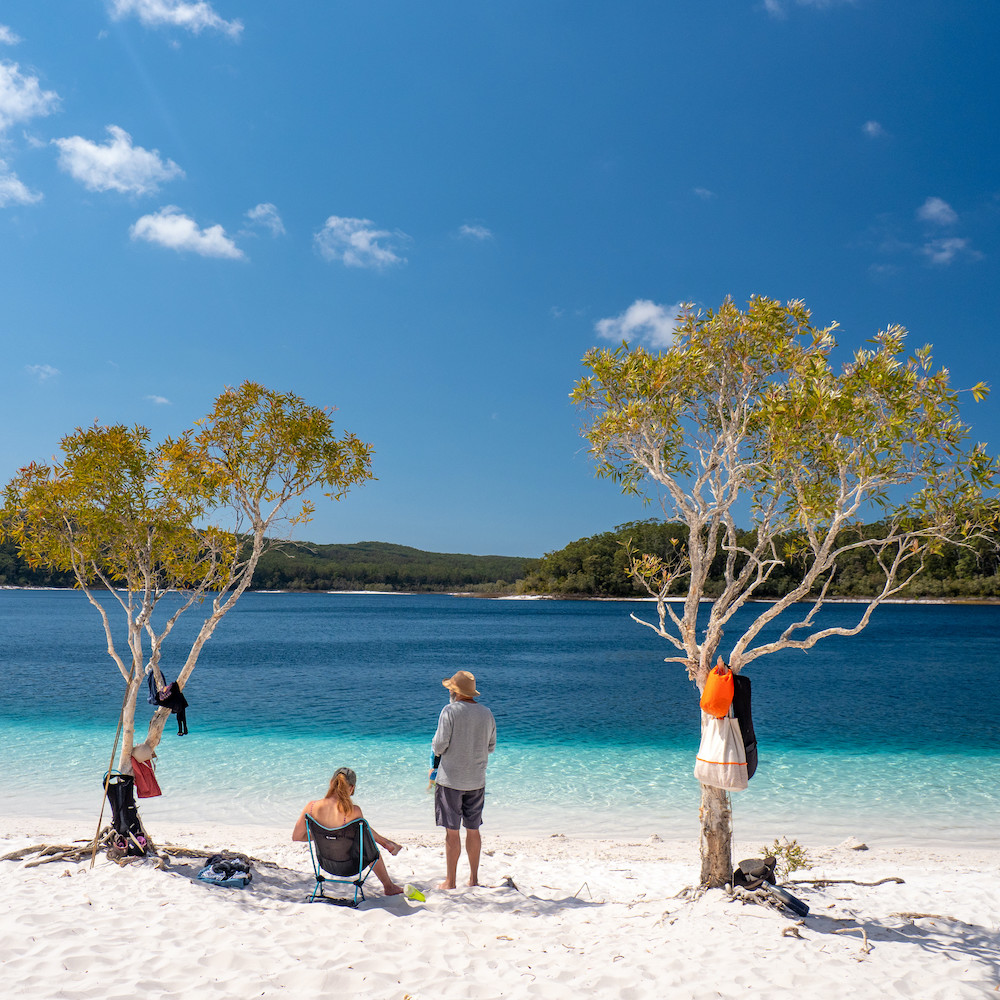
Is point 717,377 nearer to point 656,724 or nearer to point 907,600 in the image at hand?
point 656,724

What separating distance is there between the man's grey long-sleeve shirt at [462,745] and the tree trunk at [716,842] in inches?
75.3

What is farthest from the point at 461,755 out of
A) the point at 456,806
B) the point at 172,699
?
the point at 172,699

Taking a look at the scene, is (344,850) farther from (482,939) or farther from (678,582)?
(678,582)

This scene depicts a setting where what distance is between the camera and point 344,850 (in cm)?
554

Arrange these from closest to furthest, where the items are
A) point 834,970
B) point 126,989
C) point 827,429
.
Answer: point 126,989
point 834,970
point 827,429

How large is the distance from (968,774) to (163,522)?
49.7 feet

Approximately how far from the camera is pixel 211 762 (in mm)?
13578

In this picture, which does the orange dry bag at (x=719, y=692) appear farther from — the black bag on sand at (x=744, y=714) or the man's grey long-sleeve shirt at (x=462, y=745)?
the man's grey long-sleeve shirt at (x=462, y=745)

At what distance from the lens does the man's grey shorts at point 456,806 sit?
5816 millimetres

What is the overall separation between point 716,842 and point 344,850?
10.1 ft

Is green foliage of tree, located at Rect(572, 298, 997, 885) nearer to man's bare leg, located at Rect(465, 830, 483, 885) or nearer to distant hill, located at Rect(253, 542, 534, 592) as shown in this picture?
man's bare leg, located at Rect(465, 830, 483, 885)

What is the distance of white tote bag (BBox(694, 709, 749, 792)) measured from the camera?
209 inches

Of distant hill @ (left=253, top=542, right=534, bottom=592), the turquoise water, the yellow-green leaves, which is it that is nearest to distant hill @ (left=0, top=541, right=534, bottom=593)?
distant hill @ (left=253, top=542, right=534, bottom=592)

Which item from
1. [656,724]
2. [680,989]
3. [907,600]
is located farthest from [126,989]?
[907,600]
